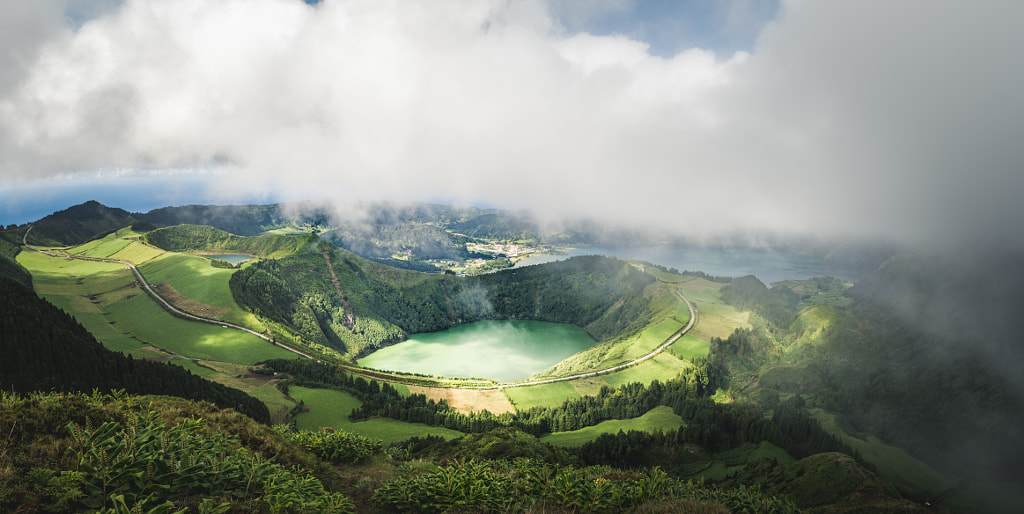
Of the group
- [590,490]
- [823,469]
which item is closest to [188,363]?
[590,490]

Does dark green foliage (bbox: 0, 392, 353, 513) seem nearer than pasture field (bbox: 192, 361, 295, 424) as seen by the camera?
Yes

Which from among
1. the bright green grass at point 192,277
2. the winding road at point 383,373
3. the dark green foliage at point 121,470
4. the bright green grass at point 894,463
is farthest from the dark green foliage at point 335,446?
the bright green grass at point 192,277

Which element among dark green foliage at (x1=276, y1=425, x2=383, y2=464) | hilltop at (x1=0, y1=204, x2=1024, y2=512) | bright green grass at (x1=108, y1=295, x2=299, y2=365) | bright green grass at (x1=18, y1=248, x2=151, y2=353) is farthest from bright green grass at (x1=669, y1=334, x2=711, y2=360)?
bright green grass at (x1=18, y1=248, x2=151, y2=353)

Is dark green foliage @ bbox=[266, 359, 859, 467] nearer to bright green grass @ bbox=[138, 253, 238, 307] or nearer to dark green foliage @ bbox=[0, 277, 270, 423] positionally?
dark green foliage @ bbox=[0, 277, 270, 423]

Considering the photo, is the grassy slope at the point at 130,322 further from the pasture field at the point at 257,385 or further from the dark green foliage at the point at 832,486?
the dark green foliage at the point at 832,486

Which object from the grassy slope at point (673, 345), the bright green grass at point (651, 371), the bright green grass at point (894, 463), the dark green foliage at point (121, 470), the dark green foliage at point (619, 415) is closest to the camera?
the dark green foliage at point (121, 470)

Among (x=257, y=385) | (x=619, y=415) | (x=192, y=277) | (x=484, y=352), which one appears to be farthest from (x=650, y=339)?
(x=192, y=277)
